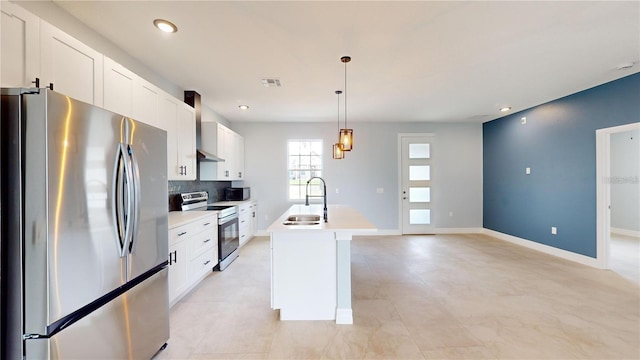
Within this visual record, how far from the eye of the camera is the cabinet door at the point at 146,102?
2418 mm

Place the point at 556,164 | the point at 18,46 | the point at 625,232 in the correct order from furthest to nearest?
the point at 625,232 < the point at 556,164 < the point at 18,46

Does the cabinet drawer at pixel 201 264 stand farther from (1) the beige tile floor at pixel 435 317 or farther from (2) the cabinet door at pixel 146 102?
(2) the cabinet door at pixel 146 102

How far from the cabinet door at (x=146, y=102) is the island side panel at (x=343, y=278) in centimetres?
219

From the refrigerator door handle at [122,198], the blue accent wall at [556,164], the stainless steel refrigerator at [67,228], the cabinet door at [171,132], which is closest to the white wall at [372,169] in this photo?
the blue accent wall at [556,164]

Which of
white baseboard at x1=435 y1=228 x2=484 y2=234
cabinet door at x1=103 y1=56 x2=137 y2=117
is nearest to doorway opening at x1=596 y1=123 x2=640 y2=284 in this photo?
white baseboard at x1=435 y1=228 x2=484 y2=234

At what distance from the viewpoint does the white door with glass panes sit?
5992 mm

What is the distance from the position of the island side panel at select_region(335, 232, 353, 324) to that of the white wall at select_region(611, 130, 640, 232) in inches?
270

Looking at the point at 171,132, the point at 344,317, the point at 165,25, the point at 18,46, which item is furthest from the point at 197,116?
the point at 344,317

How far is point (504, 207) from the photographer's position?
543 cm

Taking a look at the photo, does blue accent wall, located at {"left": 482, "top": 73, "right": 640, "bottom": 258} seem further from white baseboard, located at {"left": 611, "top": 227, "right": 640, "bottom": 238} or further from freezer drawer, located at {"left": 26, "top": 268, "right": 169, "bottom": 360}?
freezer drawer, located at {"left": 26, "top": 268, "right": 169, "bottom": 360}

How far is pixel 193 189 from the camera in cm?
414

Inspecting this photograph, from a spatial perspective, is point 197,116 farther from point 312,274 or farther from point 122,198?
point 312,274

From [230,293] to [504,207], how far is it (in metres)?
5.56

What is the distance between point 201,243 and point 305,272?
1.50m
